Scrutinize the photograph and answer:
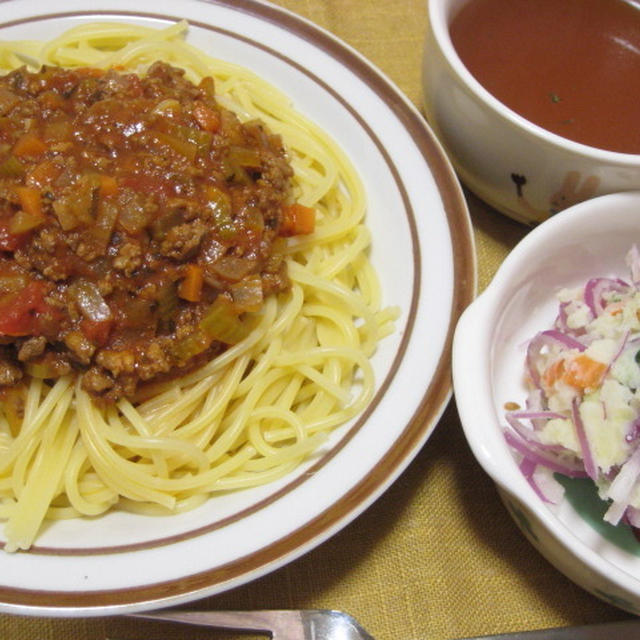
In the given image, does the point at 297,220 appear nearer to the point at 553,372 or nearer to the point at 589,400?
the point at 553,372

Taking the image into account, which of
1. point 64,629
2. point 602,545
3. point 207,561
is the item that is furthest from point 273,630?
point 602,545

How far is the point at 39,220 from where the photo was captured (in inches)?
109

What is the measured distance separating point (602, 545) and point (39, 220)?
256 cm

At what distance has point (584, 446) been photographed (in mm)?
2711

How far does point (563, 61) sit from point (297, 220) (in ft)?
5.12

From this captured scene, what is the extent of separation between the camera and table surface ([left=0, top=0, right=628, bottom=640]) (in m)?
2.84

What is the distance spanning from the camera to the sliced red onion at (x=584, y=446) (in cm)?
267

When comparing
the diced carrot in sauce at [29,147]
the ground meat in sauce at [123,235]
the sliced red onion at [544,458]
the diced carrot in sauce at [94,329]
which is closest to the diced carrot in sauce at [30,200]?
the ground meat in sauce at [123,235]

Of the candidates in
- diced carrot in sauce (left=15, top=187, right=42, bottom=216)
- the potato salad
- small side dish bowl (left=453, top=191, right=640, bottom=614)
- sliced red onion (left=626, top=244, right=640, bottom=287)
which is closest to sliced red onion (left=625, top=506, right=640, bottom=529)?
the potato salad

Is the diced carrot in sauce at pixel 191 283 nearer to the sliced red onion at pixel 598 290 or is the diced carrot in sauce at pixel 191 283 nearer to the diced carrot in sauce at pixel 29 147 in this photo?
the diced carrot in sauce at pixel 29 147

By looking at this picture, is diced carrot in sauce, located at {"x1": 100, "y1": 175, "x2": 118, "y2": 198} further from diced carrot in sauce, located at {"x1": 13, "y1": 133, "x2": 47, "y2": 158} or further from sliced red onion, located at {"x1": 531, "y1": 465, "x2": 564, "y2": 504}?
sliced red onion, located at {"x1": 531, "y1": 465, "x2": 564, "y2": 504}

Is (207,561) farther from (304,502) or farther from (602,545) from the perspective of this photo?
(602,545)

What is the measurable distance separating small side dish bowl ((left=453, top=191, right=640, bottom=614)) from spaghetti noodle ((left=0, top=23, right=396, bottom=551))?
53 centimetres

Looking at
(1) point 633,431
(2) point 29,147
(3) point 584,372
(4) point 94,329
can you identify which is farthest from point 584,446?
(2) point 29,147
